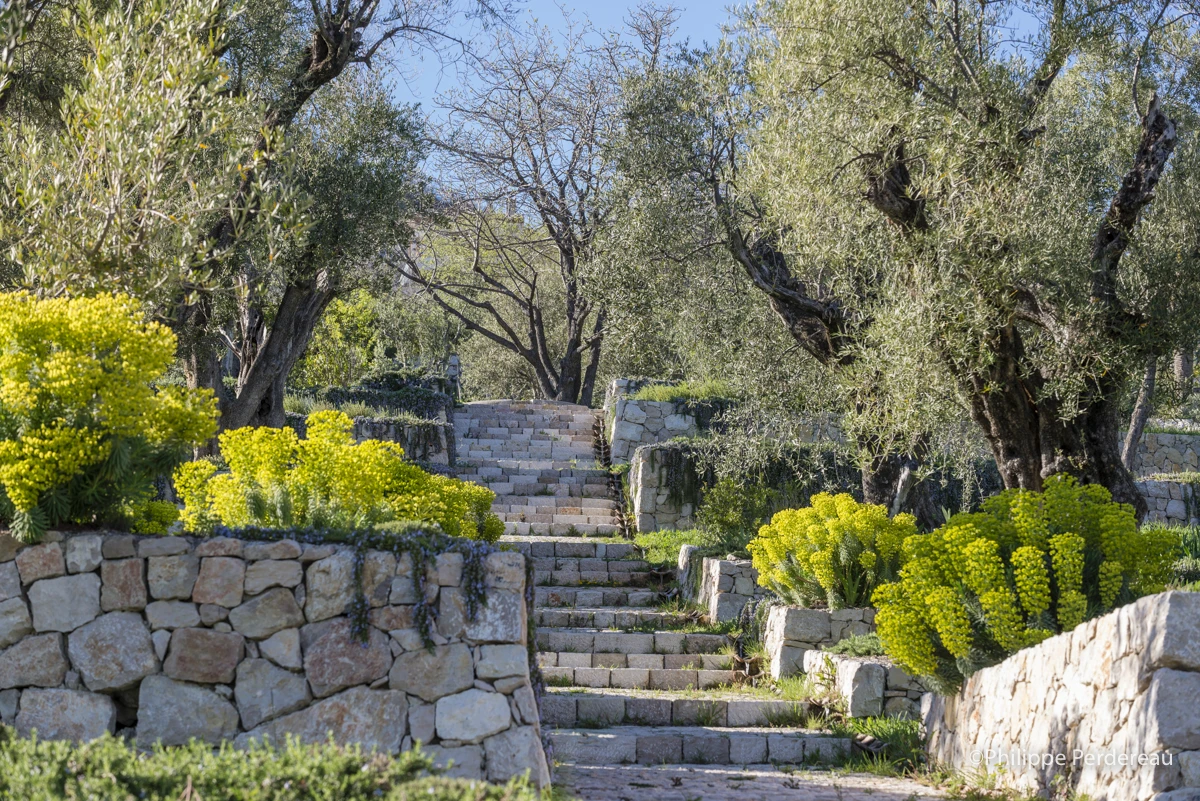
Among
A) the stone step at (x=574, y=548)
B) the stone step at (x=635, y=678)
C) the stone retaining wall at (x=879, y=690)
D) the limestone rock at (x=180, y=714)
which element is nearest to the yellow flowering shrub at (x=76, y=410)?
the limestone rock at (x=180, y=714)

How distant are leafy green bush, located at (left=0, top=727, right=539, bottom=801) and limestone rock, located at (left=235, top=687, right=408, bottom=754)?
1.82 m

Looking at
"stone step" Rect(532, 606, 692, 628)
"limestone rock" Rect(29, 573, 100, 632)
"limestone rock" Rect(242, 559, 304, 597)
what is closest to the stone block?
"limestone rock" Rect(242, 559, 304, 597)

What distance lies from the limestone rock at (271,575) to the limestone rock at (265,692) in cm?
43

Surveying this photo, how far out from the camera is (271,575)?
6.58 meters

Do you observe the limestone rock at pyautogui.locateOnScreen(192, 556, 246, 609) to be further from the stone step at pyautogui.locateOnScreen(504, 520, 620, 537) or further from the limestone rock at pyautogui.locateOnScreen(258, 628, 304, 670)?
the stone step at pyautogui.locateOnScreen(504, 520, 620, 537)

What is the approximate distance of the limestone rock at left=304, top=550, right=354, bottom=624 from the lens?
657 cm

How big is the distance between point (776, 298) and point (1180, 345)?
4.02 m

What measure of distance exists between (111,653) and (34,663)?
0.43 meters

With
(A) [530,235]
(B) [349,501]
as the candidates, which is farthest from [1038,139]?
(A) [530,235]

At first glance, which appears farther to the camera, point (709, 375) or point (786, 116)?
point (709, 375)

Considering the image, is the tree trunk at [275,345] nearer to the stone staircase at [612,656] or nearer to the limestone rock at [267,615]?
the stone staircase at [612,656]

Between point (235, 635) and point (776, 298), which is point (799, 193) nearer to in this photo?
point (776, 298)

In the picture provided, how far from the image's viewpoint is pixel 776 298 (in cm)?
1207

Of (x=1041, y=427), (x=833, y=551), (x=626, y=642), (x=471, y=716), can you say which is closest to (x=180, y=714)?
(x=471, y=716)
